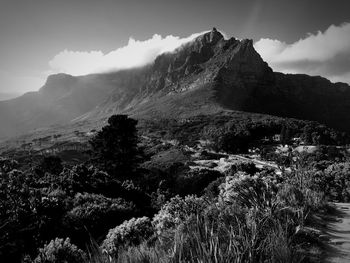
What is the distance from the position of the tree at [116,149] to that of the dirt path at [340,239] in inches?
1065

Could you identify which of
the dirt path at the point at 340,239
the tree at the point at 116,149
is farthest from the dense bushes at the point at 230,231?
the tree at the point at 116,149

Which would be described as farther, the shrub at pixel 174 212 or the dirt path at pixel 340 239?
the shrub at pixel 174 212

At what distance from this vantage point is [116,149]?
114 feet

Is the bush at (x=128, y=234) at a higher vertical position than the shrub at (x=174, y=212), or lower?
lower

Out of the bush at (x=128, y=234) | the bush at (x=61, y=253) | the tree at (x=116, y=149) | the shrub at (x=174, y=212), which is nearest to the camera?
the bush at (x=61, y=253)

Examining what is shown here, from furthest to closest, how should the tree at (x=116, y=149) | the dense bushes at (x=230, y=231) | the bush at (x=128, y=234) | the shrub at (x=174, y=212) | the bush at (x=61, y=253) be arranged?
the tree at (x=116, y=149), the bush at (x=128, y=234), the shrub at (x=174, y=212), the bush at (x=61, y=253), the dense bushes at (x=230, y=231)

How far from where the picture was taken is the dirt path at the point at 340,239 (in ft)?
17.6

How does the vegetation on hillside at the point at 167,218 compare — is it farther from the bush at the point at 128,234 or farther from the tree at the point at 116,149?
the tree at the point at 116,149

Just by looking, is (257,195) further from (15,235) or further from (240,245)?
(15,235)

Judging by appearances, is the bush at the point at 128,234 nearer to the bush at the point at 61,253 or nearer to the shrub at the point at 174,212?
the shrub at the point at 174,212

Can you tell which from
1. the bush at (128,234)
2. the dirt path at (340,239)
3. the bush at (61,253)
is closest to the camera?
the dirt path at (340,239)

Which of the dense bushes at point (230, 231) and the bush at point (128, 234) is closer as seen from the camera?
the dense bushes at point (230, 231)

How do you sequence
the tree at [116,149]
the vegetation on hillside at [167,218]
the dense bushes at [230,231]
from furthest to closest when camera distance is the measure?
the tree at [116,149] < the vegetation on hillside at [167,218] < the dense bushes at [230,231]

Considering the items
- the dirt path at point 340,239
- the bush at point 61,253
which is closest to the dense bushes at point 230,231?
the dirt path at point 340,239
